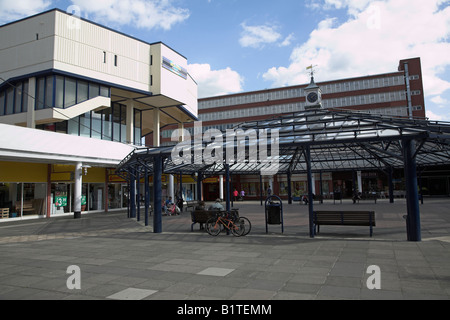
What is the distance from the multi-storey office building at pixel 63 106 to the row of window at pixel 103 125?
3.3 inches

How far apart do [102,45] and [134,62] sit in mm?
3091

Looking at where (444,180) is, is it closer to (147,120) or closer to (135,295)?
(147,120)

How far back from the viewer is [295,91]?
49.5 m

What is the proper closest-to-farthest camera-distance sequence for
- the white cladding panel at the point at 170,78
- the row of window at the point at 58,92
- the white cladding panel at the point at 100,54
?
the row of window at the point at 58,92, the white cladding panel at the point at 100,54, the white cladding panel at the point at 170,78

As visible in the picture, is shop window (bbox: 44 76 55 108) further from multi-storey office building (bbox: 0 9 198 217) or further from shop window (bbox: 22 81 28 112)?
shop window (bbox: 22 81 28 112)

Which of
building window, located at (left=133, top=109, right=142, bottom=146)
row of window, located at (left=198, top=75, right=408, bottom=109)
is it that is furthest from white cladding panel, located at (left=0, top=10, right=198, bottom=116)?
row of window, located at (left=198, top=75, right=408, bottom=109)

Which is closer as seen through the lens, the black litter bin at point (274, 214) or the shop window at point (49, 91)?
the black litter bin at point (274, 214)

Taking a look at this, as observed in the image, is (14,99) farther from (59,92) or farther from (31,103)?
(59,92)

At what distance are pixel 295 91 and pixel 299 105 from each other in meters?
2.56

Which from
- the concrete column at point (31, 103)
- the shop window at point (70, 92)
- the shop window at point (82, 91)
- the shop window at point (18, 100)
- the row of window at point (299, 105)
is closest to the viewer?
the concrete column at point (31, 103)

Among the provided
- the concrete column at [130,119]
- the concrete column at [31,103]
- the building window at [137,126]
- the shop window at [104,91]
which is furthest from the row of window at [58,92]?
the building window at [137,126]

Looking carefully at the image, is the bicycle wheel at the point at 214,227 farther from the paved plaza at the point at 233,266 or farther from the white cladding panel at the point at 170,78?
the white cladding panel at the point at 170,78

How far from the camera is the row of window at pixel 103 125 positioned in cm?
2339

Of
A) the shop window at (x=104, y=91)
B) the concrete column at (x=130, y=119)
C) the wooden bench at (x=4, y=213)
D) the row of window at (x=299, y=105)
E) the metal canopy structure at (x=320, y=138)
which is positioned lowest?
the wooden bench at (x=4, y=213)
